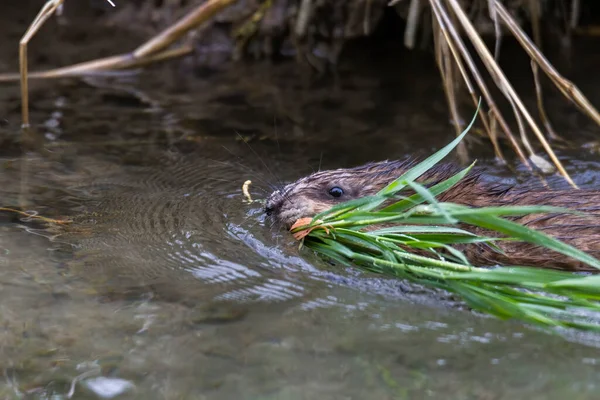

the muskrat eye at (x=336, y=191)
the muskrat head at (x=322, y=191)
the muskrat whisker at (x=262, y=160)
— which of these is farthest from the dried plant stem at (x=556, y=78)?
the muskrat whisker at (x=262, y=160)

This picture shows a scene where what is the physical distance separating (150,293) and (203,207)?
1.15 meters

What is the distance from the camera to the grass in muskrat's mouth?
2865 millimetres

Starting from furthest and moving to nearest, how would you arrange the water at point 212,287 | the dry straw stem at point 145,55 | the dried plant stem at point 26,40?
the dry straw stem at point 145,55 → the dried plant stem at point 26,40 → the water at point 212,287

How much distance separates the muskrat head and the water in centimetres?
10

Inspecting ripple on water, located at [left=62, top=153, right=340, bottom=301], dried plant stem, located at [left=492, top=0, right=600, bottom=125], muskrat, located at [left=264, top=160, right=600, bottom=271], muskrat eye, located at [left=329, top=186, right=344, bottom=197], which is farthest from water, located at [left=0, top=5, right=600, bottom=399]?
dried plant stem, located at [left=492, top=0, right=600, bottom=125]

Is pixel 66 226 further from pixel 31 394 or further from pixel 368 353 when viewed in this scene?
pixel 368 353

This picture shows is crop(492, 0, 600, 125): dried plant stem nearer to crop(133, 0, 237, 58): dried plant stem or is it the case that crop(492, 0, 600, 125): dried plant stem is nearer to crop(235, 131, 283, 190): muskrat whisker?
crop(235, 131, 283, 190): muskrat whisker

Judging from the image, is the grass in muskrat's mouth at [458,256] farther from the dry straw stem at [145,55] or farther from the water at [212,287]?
the dry straw stem at [145,55]

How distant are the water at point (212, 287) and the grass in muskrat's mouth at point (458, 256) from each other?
0.09 meters

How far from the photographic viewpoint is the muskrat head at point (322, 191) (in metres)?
4.07

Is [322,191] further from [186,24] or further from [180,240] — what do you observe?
[186,24]

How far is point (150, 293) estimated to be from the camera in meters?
3.31

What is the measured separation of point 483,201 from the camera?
412 cm

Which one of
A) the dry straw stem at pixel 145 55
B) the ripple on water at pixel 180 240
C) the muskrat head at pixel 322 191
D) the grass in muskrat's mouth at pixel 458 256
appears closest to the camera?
the grass in muskrat's mouth at pixel 458 256
